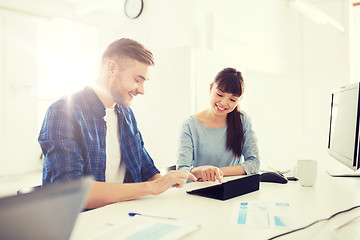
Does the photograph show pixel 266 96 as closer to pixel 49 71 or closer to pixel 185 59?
pixel 185 59

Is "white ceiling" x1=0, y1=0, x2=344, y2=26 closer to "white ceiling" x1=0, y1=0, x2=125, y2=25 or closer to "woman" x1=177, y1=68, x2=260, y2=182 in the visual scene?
"white ceiling" x1=0, y1=0, x2=125, y2=25

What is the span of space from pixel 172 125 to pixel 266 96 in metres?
2.15

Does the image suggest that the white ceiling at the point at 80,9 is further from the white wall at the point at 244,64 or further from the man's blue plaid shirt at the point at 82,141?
the man's blue plaid shirt at the point at 82,141

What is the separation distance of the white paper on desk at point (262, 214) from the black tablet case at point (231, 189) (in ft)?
0.21

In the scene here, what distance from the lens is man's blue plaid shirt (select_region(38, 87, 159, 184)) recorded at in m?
1.27

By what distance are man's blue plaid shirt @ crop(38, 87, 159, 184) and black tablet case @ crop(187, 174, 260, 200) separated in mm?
474

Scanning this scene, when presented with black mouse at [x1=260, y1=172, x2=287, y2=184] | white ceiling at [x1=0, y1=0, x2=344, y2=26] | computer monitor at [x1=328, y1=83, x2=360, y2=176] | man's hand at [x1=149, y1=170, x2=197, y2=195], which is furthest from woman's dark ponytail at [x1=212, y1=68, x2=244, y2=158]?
white ceiling at [x1=0, y1=0, x2=344, y2=26]

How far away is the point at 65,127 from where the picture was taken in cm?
134

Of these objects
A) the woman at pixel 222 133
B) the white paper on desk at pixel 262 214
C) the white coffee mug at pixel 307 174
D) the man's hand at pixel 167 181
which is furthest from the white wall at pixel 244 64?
the white paper on desk at pixel 262 214

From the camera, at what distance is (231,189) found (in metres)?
1.26

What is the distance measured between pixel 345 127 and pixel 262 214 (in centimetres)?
84

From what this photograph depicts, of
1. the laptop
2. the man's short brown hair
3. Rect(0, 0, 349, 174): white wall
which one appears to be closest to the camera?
the laptop

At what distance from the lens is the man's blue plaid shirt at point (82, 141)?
127 cm

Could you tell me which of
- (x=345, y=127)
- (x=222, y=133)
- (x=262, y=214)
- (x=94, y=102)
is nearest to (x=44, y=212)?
(x=262, y=214)
